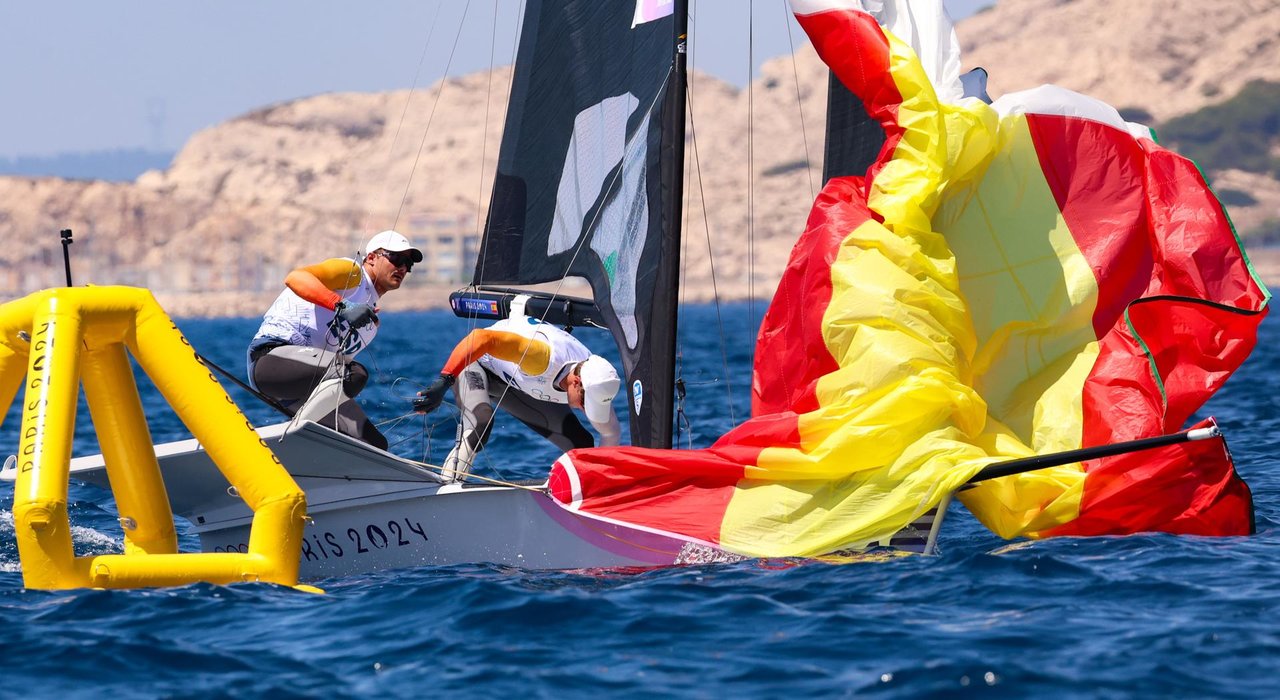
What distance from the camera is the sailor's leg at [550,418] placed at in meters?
7.69

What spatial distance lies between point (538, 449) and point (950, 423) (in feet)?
17.7

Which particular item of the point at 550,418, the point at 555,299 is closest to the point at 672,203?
the point at 555,299

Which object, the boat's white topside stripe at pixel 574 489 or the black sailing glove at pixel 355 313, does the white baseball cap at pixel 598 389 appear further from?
the black sailing glove at pixel 355 313

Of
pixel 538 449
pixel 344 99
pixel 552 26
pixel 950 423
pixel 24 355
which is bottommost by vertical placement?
pixel 538 449

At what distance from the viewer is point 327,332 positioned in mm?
7543

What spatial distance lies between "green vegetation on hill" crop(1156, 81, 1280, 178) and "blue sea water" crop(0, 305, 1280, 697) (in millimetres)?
117832

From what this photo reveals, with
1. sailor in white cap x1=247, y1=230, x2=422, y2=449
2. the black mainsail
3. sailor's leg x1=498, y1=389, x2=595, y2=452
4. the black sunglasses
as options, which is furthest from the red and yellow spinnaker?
the black sunglasses

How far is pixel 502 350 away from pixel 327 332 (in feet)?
2.90

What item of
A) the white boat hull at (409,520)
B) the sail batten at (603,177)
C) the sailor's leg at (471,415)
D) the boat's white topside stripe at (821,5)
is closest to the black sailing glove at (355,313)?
the sailor's leg at (471,415)

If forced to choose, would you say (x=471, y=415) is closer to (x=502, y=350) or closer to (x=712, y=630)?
(x=502, y=350)

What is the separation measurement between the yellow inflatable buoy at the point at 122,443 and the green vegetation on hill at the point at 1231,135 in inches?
4666

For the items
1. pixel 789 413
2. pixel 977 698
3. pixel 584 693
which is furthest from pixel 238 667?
pixel 789 413

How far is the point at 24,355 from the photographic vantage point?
6285 millimetres

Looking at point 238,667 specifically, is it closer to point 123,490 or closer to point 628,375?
point 123,490
